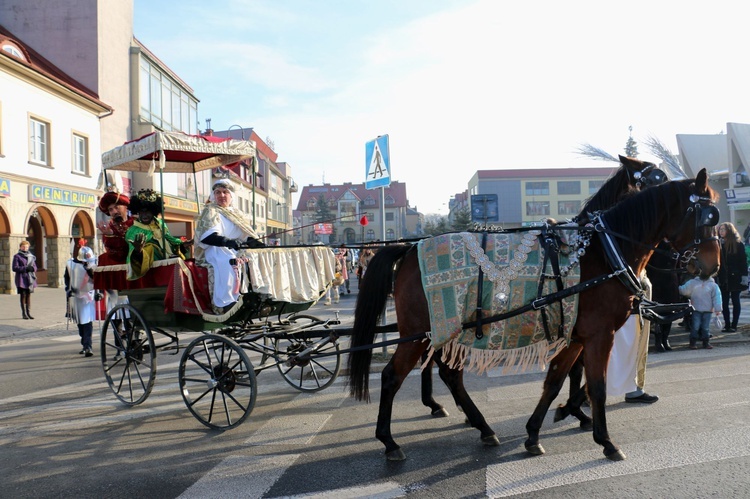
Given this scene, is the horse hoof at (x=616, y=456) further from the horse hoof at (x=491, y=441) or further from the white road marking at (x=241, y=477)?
the white road marking at (x=241, y=477)

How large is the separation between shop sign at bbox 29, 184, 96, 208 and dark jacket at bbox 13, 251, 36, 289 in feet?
19.7

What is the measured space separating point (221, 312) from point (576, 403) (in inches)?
134

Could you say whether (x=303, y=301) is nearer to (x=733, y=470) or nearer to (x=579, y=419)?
(x=579, y=419)

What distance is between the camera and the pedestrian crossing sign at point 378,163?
891cm

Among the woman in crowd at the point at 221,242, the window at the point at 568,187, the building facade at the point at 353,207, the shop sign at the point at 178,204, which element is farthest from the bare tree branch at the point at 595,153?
the building facade at the point at 353,207

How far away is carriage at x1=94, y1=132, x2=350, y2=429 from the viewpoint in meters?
5.30

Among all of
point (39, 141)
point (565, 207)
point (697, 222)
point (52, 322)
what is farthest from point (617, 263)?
point (565, 207)

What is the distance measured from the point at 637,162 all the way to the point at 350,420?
3.52 meters

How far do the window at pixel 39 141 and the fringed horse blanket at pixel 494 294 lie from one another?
774 inches

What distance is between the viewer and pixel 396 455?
14.0ft

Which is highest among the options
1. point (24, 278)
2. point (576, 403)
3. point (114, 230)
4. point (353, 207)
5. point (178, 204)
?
point (353, 207)

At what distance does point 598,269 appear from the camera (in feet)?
14.5

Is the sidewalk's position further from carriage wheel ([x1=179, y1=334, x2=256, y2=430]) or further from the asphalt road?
the asphalt road

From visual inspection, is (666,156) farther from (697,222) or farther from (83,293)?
(83,293)
